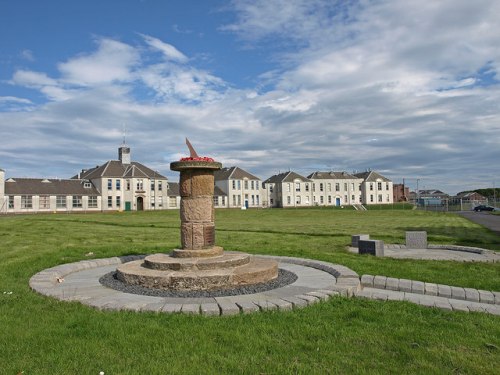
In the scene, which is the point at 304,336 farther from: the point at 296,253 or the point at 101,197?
the point at 101,197

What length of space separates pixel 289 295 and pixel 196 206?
3.52 m

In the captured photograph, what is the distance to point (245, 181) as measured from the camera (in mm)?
87000

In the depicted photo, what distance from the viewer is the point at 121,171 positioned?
233 feet

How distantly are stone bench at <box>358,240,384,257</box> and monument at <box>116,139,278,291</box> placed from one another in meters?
6.09

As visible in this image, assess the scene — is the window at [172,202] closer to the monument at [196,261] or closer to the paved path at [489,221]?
the paved path at [489,221]

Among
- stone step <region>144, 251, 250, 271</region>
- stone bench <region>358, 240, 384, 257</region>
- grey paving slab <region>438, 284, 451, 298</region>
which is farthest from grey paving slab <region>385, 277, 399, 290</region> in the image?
stone bench <region>358, 240, 384, 257</region>

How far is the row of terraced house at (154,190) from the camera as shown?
211 feet

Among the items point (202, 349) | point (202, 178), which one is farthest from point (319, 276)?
point (202, 349)

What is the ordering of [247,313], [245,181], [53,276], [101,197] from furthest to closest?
1. [245,181]
2. [101,197]
3. [53,276]
4. [247,313]

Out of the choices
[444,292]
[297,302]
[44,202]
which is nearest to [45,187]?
[44,202]

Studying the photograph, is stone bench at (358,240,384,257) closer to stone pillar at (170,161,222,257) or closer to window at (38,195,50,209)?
stone pillar at (170,161,222,257)

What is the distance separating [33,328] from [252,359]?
3109mm

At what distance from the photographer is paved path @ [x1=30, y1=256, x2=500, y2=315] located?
6328 mm

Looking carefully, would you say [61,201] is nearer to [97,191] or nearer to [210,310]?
[97,191]
